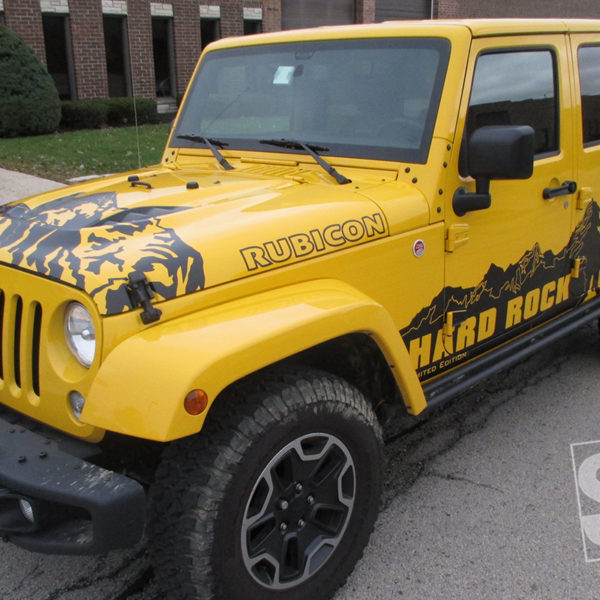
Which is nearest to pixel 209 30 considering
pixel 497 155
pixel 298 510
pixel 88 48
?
pixel 88 48

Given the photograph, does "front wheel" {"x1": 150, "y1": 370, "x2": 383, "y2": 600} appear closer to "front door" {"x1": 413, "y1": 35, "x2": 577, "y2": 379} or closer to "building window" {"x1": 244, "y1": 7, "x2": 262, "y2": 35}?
"front door" {"x1": 413, "y1": 35, "x2": 577, "y2": 379}

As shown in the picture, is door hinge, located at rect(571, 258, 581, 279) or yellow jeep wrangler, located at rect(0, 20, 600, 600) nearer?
yellow jeep wrangler, located at rect(0, 20, 600, 600)

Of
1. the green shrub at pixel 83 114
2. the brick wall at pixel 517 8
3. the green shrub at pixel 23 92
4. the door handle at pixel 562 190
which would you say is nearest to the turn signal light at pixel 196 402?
the door handle at pixel 562 190

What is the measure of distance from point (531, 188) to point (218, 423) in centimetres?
191

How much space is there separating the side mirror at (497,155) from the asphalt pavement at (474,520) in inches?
53.1

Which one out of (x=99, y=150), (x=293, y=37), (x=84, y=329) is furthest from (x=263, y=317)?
(x=99, y=150)

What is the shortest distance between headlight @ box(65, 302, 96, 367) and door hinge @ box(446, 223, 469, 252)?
1.47 metres

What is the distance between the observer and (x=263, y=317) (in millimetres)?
2143

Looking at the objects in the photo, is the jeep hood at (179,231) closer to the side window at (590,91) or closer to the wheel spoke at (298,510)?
the wheel spoke at (298,510)

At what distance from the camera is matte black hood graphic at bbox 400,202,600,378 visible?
2.90 metres

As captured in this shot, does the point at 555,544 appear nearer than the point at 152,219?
No

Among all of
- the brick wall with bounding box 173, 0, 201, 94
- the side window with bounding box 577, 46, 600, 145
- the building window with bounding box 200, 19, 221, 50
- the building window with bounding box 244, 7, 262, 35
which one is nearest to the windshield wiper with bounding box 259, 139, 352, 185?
the side window with bounding box 577, 46, 600, 145

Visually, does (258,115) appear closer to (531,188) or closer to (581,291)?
(531,188)

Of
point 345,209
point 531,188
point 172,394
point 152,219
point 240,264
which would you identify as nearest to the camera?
point 172,394
